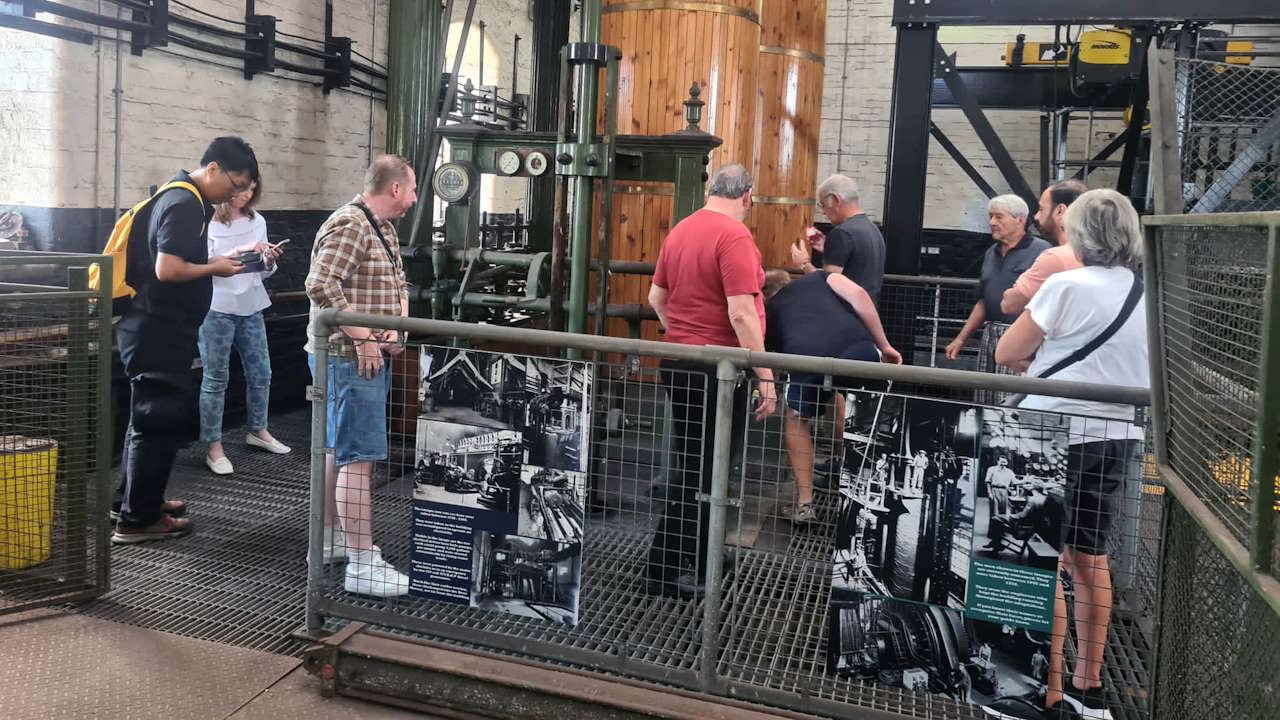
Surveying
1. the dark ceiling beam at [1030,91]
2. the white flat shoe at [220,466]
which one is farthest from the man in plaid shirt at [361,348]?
the dark ceiling beam at [1030,91]

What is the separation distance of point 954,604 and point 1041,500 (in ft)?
1.20

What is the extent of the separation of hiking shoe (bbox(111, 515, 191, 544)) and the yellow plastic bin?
373 mm

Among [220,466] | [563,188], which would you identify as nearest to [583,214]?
[563,188]

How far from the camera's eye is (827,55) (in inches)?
503

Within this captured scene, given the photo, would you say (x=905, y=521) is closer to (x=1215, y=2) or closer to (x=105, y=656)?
(x=105, y=656)

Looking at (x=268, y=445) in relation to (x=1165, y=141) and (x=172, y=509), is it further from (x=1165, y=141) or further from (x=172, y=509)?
(x=1165, y=141)

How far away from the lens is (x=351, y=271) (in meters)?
3.88

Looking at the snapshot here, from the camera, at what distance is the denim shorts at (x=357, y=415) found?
3.80 meters

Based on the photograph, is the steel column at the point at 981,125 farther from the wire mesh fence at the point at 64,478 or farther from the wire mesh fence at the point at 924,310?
A: the wire mesh fence at the point at 64,478

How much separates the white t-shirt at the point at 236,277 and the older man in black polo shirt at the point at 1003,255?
383 cm

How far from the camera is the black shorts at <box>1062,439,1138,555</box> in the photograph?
267 cm

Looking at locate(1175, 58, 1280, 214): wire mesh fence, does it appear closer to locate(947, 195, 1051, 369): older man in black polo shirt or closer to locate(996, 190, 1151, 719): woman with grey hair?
locate(996, 190, 1151, 719): woman with grey hair

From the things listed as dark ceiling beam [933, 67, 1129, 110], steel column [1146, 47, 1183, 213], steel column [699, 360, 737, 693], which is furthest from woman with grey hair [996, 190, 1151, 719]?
dark ceiling beam [933, 67, 1129, 110]

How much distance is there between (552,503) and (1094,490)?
5.11 ft
